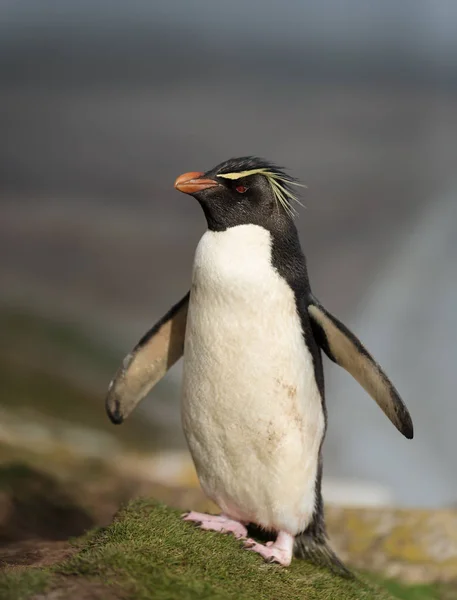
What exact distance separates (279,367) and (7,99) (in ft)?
15.9

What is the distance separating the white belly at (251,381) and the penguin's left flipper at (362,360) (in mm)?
94

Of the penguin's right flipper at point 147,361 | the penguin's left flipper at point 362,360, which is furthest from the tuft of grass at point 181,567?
the penguin's left flipper at point 362,360

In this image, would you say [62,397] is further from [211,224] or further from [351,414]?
[211,224]

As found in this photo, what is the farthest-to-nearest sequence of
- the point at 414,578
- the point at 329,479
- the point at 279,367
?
the point at 329,479
the point at 414,578
the point at 279,367

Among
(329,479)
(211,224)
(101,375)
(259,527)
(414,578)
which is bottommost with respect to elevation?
(259,527)

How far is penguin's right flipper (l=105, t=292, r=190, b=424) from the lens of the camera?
93.0 inches

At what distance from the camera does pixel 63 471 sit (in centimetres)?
457

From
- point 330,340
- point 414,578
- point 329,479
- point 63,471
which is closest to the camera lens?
point 330,340

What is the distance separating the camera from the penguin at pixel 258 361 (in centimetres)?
201

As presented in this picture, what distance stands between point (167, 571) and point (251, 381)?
55cm

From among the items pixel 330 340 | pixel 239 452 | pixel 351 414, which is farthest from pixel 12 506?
pixel 351 414

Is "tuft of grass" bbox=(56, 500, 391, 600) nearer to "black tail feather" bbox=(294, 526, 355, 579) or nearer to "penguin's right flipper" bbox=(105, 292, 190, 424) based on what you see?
"black tail feather" bbox=(294, 526, 355, 579)

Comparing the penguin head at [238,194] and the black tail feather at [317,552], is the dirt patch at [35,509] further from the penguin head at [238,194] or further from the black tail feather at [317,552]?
the penguin head at [238,194]

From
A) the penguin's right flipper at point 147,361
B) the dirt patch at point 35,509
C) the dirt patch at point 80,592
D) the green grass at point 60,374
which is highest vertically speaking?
the green grass at point 60,374
